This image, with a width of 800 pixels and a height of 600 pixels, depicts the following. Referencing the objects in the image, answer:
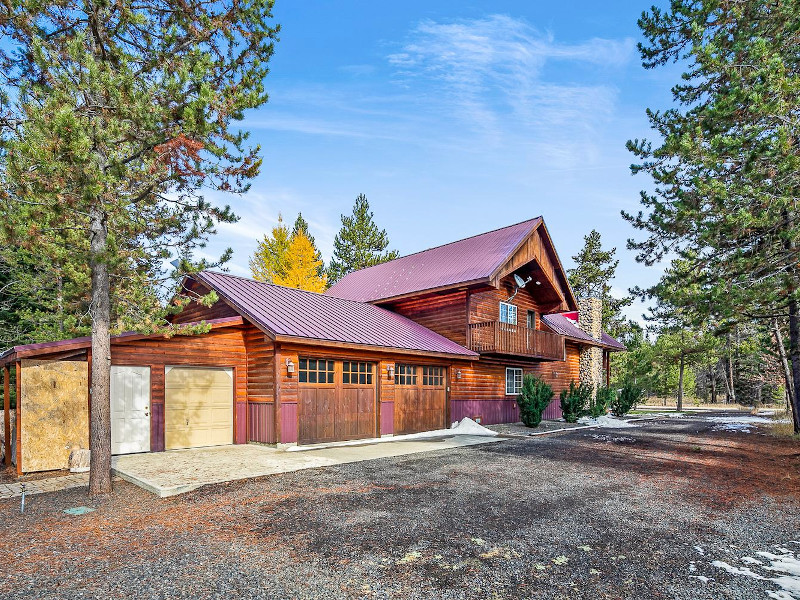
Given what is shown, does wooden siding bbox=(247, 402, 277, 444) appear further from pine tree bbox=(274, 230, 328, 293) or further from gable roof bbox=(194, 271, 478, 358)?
pine tree bbox=(274, 230, 328, 293)

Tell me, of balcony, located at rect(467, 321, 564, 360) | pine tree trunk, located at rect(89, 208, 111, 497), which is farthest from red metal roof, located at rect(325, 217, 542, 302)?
pine tree trunk, located at rect(89, 208, 111, 497)

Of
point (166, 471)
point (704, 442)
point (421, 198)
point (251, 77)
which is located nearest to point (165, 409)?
point (166, 471)

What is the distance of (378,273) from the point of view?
920 inches

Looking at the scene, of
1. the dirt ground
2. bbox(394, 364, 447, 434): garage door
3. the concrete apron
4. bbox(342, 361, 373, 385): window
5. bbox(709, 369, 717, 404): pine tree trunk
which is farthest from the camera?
bbox(709, 369, 717, 404): pine tree trunk

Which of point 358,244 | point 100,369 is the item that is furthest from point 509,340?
point 358,244

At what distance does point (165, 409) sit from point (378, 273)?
539 inches

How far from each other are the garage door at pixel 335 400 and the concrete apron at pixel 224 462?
2.52ft

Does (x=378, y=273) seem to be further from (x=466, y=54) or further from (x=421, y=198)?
(x=466, y=54)

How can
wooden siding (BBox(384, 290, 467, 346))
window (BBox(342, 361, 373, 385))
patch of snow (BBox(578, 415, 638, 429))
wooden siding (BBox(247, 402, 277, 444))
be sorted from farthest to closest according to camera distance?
1. patch of snow (BBox(578, 415, 638, 429))
2. wooden siding (BBox(384, 290, 467, 346))
3. window (BBox(342, 361, 373, 385))
4. wooden siding (BBox(247, 402, 277, 444))

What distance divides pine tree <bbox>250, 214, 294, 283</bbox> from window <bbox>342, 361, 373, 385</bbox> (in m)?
21.9

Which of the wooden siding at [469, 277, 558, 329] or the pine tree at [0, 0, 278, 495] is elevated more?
the pine tree at [0, 0, 278, 495]

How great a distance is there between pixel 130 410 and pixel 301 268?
24178mm

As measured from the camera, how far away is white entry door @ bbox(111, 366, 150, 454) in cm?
1022

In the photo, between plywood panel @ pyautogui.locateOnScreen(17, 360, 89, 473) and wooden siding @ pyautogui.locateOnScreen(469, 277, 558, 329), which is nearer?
plywood panel @ pyautogui.locateOnScreen(17, 360, 89, 473)
